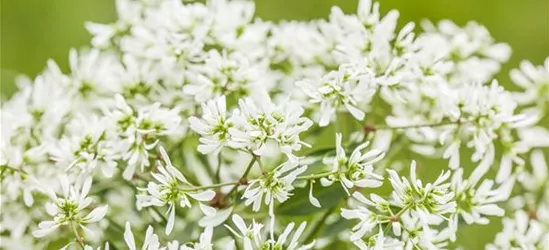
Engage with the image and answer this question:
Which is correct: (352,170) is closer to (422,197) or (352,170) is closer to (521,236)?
(422,197)

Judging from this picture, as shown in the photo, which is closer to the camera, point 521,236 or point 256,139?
point 256,139

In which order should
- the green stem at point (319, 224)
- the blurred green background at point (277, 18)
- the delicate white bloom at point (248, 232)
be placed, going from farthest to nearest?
the blurred green background at point (277, 18), the green stem at point (319, 224), the delicate white bloom at point (248, 232)

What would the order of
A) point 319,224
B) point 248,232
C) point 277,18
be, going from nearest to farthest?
point 248,232 → point 319,224 → point 277,18

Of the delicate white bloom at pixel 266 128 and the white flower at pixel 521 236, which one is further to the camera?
the white flower at pixel 521 236

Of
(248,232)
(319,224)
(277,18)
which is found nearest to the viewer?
(248,232)

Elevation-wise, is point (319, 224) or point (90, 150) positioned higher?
point (90, 150)

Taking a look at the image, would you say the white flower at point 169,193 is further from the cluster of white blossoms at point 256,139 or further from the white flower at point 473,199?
the white flower at point 473,199

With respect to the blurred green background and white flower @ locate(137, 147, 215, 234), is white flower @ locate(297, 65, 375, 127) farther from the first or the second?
the blurred green background

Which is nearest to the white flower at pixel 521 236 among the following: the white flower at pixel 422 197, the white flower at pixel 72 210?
the white flower at pixel 422 197

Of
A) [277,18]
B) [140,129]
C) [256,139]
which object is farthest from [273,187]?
[277,18]
